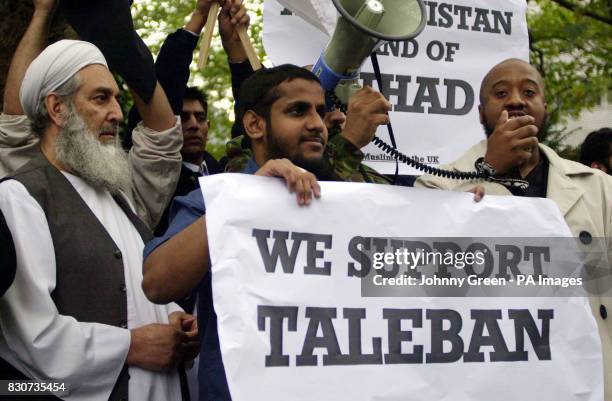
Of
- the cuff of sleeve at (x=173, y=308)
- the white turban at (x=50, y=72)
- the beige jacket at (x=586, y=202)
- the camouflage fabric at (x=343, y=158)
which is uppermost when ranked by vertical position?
the white turban at (x=50, y=72)

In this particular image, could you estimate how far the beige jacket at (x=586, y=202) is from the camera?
3758 millimetres

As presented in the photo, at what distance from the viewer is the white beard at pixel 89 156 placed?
3797 mm

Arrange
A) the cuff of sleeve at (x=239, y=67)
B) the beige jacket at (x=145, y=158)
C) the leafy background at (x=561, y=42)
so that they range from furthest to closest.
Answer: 1. the leafy background at (x=561, y=42)
2. the cuff of sleeve at (x=239, y=67)
3. the beige jacket at (x=145, y=158)

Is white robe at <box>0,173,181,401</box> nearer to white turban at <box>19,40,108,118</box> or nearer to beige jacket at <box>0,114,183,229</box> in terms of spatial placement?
white turban at <box>19,40,108,118</box>

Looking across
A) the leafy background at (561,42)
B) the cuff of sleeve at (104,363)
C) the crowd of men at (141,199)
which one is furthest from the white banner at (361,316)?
the leafy background at (561,42)

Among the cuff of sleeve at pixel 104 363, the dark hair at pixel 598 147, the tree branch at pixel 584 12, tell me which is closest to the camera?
the cuff of sleeve at pixel 104 363

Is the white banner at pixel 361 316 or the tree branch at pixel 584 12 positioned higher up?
the tree branch at pixel 584 12

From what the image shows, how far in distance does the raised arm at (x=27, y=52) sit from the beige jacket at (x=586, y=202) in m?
1.73

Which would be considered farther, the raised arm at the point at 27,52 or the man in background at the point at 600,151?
the man in background at the point at 600,151

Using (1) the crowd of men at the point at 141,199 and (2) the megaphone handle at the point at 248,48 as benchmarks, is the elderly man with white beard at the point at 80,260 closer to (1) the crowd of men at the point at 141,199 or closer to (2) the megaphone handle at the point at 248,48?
(1) the crowd of men at the point at 141,199

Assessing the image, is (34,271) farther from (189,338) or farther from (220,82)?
(220,82)

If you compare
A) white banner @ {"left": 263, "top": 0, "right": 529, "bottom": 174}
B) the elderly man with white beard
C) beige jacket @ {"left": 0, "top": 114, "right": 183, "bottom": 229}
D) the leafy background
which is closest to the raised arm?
beige jacket @ {"left": 0, "top": 114, "right": 183, "bottom": 229}

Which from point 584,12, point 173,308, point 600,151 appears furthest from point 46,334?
point 584,12

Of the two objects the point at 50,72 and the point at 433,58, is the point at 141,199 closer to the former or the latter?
the point at 50,72
